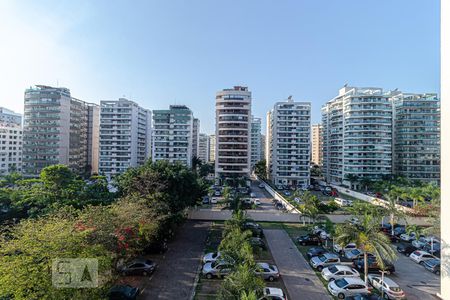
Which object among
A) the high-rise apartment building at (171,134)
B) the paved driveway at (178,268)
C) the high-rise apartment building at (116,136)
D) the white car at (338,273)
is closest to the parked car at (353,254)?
the white car at (338,273)

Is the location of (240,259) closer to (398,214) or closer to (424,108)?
(398,214)

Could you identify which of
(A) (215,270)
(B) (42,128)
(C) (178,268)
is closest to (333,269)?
(A) (215,270)

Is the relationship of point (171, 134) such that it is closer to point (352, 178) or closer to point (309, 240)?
point (352, 178)

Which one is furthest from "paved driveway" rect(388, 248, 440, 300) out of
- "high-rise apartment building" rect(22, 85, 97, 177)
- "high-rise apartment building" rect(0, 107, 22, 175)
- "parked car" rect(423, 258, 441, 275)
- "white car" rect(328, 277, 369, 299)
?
"high-rise apartment building" rect(0, 107, 22, 175)

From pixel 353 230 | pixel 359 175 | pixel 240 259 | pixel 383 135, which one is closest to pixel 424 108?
pixel 383 135

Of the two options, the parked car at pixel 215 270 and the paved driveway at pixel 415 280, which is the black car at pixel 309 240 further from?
the parked car at pixel 215 270

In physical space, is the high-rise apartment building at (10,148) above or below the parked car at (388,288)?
above
